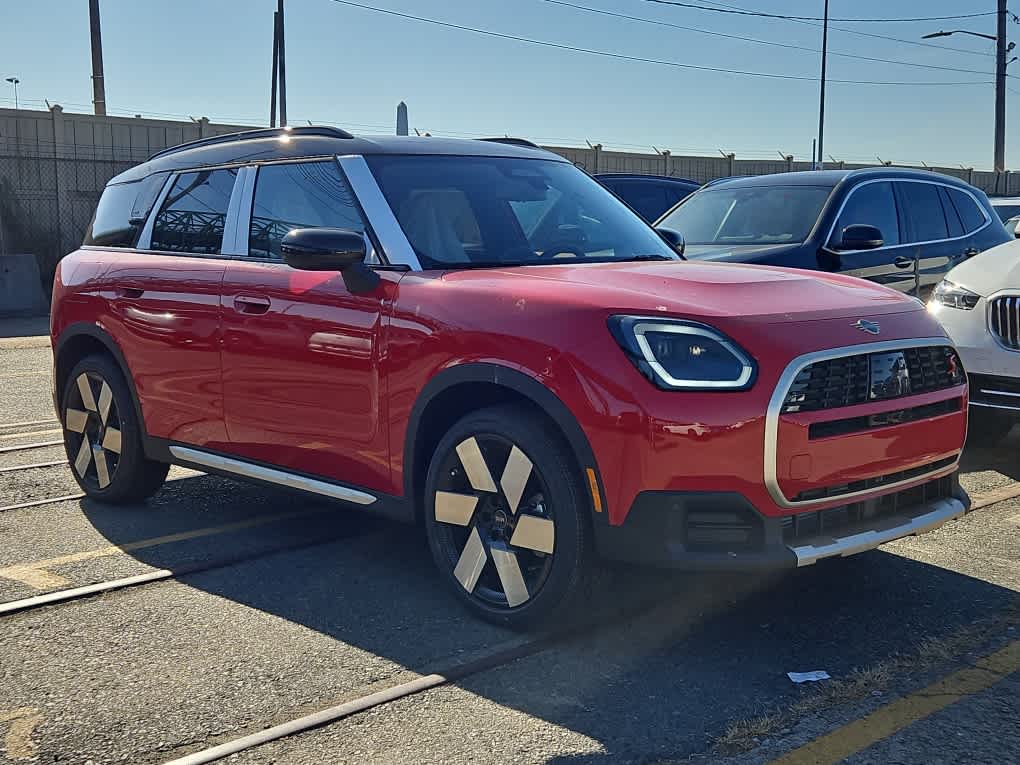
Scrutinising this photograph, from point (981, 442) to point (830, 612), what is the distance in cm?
361

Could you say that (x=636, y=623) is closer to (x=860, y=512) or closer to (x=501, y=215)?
(x=860, y=512)

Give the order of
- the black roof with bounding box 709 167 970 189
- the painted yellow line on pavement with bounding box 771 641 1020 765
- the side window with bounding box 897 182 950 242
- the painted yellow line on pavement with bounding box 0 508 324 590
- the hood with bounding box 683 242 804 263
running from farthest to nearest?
the side window with bounding box 897 182 950 242, the black roof with bounding box 709 167 970 189, the hood with bounding box 683 242 804 263, the painted yellow line on pavement with bounding box 0 508 324 590, the painted yellow line on pavement with bounding box 771 641 1020 765

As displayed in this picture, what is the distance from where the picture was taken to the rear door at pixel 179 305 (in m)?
5.35

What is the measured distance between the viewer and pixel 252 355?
16.6ft

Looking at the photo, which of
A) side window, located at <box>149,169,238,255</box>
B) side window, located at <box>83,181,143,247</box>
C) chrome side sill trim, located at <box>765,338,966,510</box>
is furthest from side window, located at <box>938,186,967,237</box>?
side window, located at <box>83,181,143,247</box>

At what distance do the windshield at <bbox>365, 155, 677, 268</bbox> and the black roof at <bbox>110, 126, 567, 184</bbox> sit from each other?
0.25ft

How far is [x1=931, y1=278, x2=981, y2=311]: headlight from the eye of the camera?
22.9 ft

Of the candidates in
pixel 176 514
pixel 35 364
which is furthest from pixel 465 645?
pixel 35 364

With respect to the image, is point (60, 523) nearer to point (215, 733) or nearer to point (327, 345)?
point (327, 345)

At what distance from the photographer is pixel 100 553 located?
5.32 metres

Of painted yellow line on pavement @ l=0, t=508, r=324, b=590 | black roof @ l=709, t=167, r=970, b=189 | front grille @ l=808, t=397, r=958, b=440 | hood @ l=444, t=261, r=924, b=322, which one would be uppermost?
black roof @ l=709, t=167, r=970, b=189

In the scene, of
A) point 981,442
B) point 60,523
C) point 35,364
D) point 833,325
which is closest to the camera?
point 833,325

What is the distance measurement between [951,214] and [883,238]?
1135mm

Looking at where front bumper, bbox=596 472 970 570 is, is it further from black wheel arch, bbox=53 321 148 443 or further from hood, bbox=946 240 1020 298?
hood, bbox=946 240 1020 298
